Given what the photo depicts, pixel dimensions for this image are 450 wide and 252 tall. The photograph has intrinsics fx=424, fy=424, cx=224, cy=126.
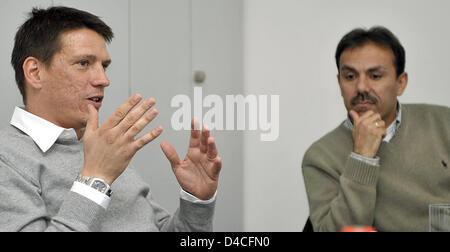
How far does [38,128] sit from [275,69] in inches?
63.4

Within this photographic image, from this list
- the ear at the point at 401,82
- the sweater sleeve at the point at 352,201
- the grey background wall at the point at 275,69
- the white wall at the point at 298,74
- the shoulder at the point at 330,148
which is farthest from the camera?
the white wall at the point at 298,74

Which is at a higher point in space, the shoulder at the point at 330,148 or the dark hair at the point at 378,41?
the dark hair at the point at 378,41

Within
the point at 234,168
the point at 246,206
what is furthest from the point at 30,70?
the point at 246,206

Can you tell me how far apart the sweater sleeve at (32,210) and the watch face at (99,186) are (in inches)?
1.3

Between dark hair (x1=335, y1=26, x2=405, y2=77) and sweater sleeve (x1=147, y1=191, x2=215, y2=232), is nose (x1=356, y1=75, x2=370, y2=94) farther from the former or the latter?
sweater sleeve (x1=147, y1=191, x2=215, y2=232)

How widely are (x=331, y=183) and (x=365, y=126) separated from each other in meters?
0.23

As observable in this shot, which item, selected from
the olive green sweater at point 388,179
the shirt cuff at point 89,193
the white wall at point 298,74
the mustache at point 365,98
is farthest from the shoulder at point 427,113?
the shirt cuff at point 89,193

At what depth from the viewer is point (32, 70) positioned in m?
1.20

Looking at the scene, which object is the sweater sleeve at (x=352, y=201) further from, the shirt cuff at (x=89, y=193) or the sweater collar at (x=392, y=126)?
the shirt cuff at (x=89, y=193)

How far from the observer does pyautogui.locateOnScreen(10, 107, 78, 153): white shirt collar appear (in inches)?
43.9

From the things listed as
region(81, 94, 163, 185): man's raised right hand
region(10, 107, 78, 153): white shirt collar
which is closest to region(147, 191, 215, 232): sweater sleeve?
region(81, 94, 163, 185): man's raised right hand

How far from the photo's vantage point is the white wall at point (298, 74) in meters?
2.32

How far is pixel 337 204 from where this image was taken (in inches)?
51.7
